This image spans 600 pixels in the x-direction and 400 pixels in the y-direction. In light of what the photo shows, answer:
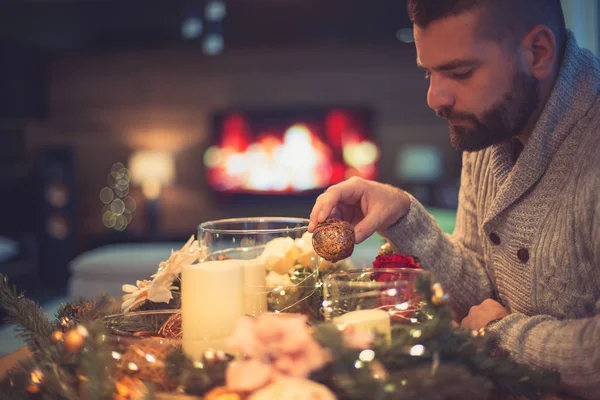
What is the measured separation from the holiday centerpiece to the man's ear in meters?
0.50

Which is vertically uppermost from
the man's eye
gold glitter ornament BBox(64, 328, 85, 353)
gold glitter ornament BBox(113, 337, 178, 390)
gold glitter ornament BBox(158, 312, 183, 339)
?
the man's eye

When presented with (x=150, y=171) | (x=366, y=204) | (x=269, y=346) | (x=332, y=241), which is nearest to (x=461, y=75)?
(x=366, y=204)

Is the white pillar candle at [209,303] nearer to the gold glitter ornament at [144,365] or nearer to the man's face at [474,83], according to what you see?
the gold glitter ornament at [144,365]

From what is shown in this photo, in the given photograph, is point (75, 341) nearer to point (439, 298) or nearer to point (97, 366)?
point (97, 366)

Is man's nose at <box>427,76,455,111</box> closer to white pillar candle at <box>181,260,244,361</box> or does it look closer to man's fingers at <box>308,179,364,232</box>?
man's fingers at <box>308,179,364,232</box>

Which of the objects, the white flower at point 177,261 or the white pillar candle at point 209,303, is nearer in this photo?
the white pillar candle at point 209,303

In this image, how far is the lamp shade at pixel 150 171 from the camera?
4.72 m

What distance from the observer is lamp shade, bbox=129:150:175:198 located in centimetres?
472

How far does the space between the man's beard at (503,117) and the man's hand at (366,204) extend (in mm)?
148

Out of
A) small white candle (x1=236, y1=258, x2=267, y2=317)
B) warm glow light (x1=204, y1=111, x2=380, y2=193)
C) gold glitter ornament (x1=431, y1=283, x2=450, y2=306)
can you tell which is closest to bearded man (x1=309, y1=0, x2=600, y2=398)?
small white candle (x1=236, y1=258, x2=267, y2=317)

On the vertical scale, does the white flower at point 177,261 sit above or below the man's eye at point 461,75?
below

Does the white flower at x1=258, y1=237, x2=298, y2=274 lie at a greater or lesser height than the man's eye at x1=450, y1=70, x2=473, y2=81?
lesser

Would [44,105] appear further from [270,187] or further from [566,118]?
[566,118]

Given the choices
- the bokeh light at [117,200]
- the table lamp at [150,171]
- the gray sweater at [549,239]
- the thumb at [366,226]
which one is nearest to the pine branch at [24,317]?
the thumb at [366,226]
